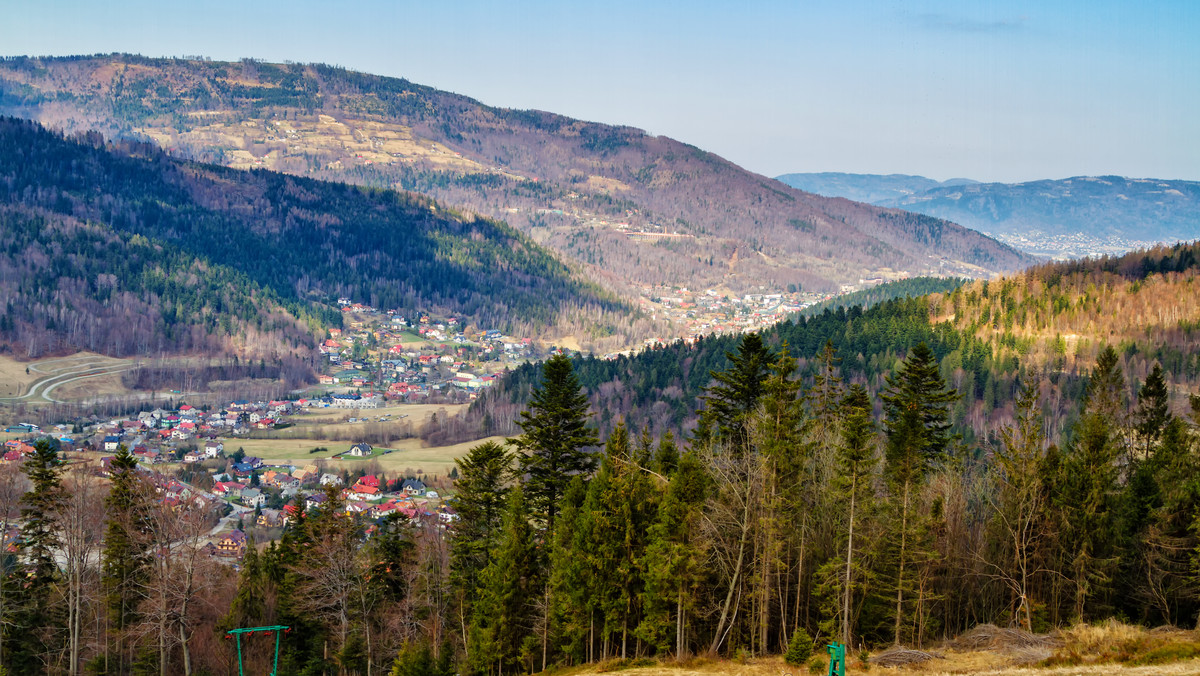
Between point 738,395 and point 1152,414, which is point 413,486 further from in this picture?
point 1152,414

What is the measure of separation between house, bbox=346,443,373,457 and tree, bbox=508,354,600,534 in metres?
66.9

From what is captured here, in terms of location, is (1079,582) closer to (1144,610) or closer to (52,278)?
(1144,610)

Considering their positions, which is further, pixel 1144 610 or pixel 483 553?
pixel 483 553

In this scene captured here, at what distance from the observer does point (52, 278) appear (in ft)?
573

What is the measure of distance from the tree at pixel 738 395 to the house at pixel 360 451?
2778 inches

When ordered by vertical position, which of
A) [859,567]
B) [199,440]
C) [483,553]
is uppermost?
[859,567]

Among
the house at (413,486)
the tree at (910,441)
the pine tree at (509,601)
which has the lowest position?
the house at (413,486)

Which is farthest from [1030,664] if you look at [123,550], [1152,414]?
[123,550]

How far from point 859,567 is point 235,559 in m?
47.1

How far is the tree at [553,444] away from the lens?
3934 centimetres

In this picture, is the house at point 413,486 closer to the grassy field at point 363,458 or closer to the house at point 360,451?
the grassy field at point 363,458

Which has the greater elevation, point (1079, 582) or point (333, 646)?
point (1079, 582)

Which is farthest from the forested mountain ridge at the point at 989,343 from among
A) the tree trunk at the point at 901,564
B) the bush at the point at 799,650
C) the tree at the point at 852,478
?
the bush at the point at 799,650

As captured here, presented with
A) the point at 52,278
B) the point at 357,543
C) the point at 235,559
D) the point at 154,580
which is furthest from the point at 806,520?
the point at 52,278
